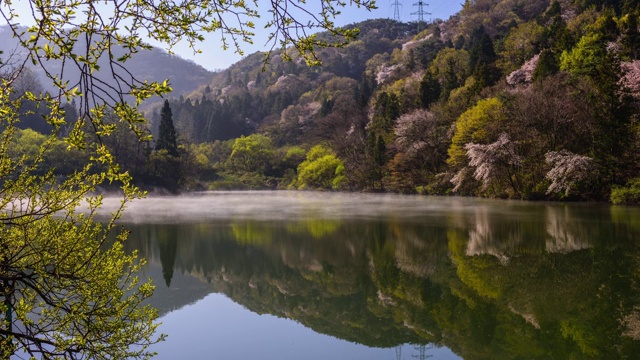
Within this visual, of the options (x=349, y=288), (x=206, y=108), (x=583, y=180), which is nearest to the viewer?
(x=349, y=288)

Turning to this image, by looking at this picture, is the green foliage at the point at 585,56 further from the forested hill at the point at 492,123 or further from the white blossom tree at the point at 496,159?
the white blossom tree at the point at 496,159

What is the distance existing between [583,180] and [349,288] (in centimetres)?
2185

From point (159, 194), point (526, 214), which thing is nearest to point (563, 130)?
point (526, 214)

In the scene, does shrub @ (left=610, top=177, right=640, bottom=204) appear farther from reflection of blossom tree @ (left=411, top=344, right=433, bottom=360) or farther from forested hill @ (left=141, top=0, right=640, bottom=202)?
reflection of blossom tree @ (left=411, top=344, right=433, bottom=360)

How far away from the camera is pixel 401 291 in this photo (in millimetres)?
9297

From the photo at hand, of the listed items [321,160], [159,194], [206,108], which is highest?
[206,108]

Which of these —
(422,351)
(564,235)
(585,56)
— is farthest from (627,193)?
(422,351)

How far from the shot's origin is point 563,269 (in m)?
10.2

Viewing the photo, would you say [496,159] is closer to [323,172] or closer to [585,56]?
[585,56]

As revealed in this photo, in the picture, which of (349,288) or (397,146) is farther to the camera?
(397,146)

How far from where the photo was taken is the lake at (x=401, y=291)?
6641mm

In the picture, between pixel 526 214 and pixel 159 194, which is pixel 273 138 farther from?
pixel 526 214

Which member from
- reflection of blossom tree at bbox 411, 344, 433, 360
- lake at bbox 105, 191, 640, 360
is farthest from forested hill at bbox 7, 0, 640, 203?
reflection of blossom tree at bbox 411, 344, 433, 360

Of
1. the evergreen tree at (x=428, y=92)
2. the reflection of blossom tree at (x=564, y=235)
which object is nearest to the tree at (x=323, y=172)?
the evergreen tree at (x=428, y=92)
